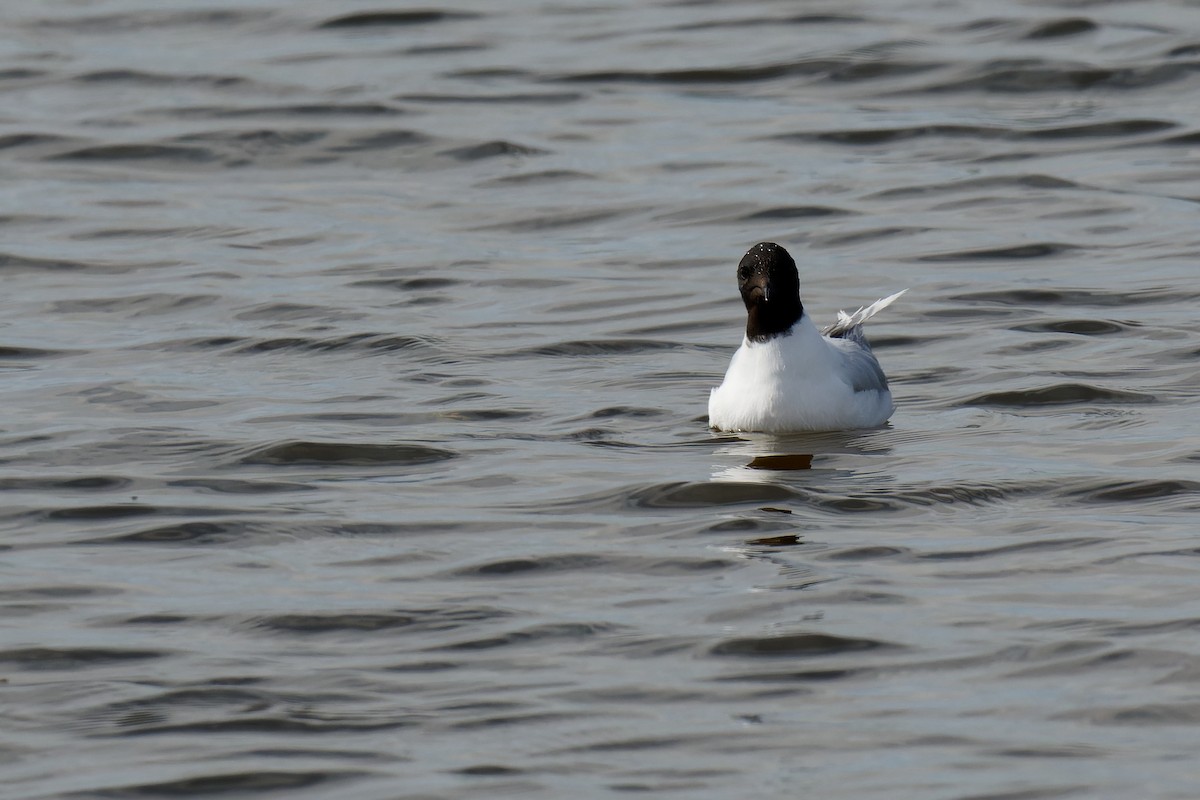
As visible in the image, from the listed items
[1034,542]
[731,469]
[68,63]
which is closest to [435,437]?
[731,469]

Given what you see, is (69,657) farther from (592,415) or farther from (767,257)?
(767,257)

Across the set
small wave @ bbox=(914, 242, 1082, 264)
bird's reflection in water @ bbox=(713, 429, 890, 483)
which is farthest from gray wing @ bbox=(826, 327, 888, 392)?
small wave @ bbox=(914, 242, 1082, 264)

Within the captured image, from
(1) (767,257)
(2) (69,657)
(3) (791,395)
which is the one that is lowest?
(3) (791,395)

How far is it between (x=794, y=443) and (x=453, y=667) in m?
3.70

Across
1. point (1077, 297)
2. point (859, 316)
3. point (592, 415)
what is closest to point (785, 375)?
point (592, 415)

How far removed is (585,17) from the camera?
23.4 meters

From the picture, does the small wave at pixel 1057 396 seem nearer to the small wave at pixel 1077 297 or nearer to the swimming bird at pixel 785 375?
the swimming bird at pixel 785 375

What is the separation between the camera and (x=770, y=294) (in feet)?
36.0

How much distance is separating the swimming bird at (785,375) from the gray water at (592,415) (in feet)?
0.52

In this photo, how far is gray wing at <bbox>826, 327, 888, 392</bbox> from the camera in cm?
1086

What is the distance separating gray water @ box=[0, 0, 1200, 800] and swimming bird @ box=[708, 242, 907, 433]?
6.2 inches

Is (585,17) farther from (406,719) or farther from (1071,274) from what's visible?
(406,719)

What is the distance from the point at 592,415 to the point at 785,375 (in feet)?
3.42

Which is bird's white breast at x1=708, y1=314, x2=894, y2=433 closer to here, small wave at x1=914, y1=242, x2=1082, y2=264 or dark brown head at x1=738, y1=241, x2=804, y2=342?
dark brown head at x1=738, y1=241, x2=804, y2=342
